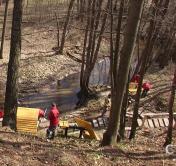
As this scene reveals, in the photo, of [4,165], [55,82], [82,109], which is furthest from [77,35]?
[4,165]

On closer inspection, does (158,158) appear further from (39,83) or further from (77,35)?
(77,35)

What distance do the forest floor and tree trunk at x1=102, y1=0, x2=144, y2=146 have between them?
0.51m

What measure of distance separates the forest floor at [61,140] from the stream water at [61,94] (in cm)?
58

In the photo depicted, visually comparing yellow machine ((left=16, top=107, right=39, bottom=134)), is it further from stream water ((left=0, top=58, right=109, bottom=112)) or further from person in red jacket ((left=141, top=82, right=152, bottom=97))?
person in red jacket ((left=141, top=82, right=152, bottom=97))

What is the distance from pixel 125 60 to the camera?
1090 centimetres

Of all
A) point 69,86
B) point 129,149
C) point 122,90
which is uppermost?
point 122,90

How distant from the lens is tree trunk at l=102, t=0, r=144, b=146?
34.6 ft

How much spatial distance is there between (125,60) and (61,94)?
14838 mm

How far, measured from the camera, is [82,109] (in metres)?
22.3

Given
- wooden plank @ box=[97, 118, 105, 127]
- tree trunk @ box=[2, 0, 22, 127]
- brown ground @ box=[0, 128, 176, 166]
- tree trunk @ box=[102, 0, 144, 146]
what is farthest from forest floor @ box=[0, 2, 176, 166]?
wooden plank @ box=[97, 118, 105, 127]

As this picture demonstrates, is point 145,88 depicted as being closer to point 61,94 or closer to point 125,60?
point 61,94

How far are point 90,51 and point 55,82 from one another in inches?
130

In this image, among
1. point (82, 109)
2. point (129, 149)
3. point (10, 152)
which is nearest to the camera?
point (10, 152)

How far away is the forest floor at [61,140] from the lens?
1005 cm
